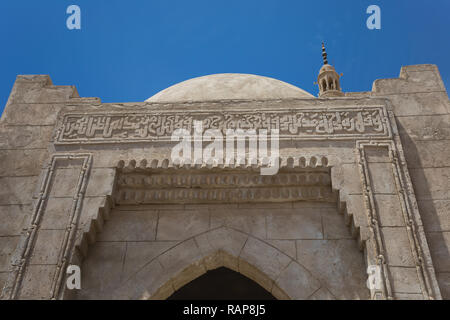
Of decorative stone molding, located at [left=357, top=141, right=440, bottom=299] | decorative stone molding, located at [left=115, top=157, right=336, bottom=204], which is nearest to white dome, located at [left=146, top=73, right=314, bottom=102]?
decorative stone molding, located at [left=115, top=157, right=336, bottom=204]

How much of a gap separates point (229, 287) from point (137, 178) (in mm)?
3224

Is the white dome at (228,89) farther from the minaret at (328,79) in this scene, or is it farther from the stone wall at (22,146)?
the stone wall at (22,146)

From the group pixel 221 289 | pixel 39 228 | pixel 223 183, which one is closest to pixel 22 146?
pixel 39 228

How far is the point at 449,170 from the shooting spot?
500 cm

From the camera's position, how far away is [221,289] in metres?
7.51

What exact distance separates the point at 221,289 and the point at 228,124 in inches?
132

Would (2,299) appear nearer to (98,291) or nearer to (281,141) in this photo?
(98,291)

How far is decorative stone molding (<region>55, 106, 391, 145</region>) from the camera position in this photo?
5273 millimetres

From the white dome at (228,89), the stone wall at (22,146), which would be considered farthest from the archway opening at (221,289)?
the stone wall at (22,146)

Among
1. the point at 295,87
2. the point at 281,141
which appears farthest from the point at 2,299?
the point at 295,87

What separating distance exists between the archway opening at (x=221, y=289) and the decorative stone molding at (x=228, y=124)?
307 cm

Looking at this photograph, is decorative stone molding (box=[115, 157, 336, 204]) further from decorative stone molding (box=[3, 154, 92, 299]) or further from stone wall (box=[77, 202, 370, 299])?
decorative stone molding (box=[3, 154, 92, 299])

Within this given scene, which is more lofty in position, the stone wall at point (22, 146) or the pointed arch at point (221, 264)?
the stone wall at point (22, 146)

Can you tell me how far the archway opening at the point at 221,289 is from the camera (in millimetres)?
7441
